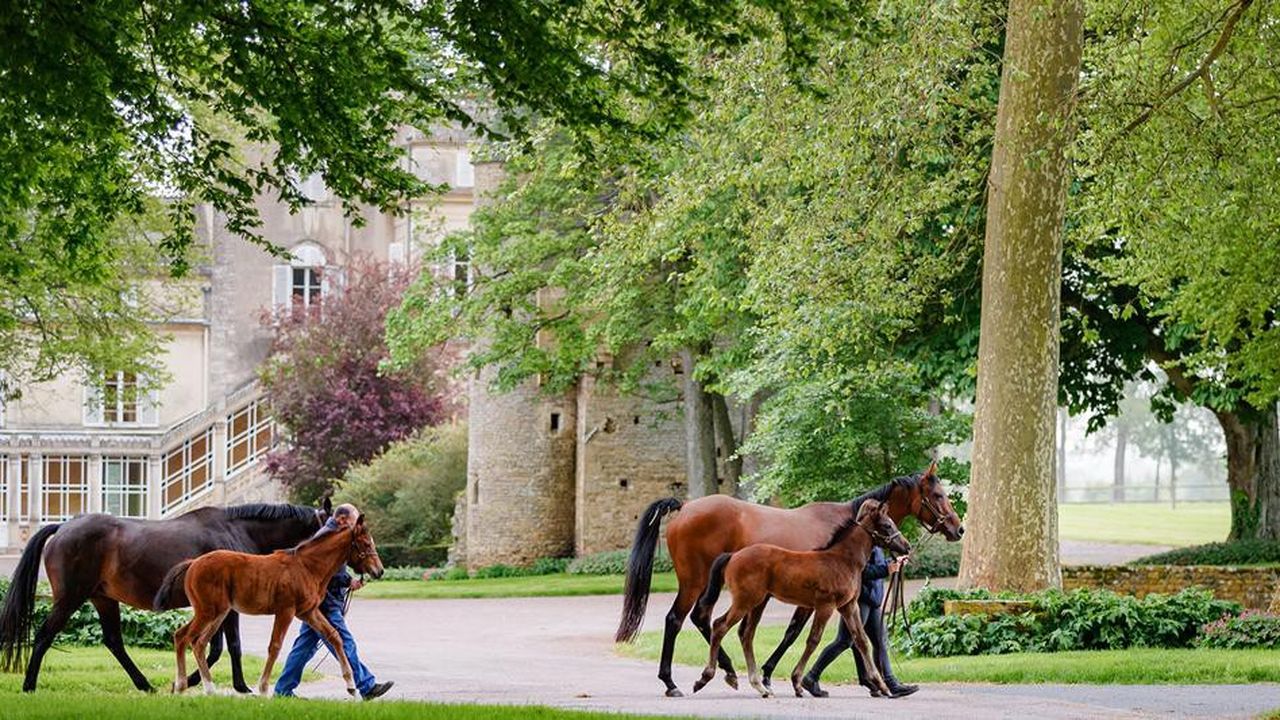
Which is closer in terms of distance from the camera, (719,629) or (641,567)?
(719,629)

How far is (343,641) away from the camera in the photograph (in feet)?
48.4

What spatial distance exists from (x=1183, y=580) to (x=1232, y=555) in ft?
23.2

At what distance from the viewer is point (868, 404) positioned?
30.2 meters

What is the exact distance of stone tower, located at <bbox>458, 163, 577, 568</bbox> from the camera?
45.5m

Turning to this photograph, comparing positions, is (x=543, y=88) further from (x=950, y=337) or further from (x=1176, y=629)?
(x=950, y=337)

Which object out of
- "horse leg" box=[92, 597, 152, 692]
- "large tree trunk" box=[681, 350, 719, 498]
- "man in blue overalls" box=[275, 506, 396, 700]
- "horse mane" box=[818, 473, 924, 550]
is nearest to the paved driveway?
"man in blue overalls" box=[275, 506, 396, 700]

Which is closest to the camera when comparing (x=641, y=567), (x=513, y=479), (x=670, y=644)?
A: (x=670, y=644)

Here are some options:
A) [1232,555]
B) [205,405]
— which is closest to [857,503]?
[1232,555]

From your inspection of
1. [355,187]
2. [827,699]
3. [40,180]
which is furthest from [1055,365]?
[40,180]

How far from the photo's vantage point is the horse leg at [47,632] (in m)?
15.3

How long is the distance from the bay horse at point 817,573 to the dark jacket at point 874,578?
218 millimetres

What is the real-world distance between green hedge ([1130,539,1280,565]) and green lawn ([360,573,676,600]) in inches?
380

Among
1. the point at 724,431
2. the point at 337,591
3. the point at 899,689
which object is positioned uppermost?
the point at 724,431

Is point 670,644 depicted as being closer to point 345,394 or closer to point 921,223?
point 921,223
